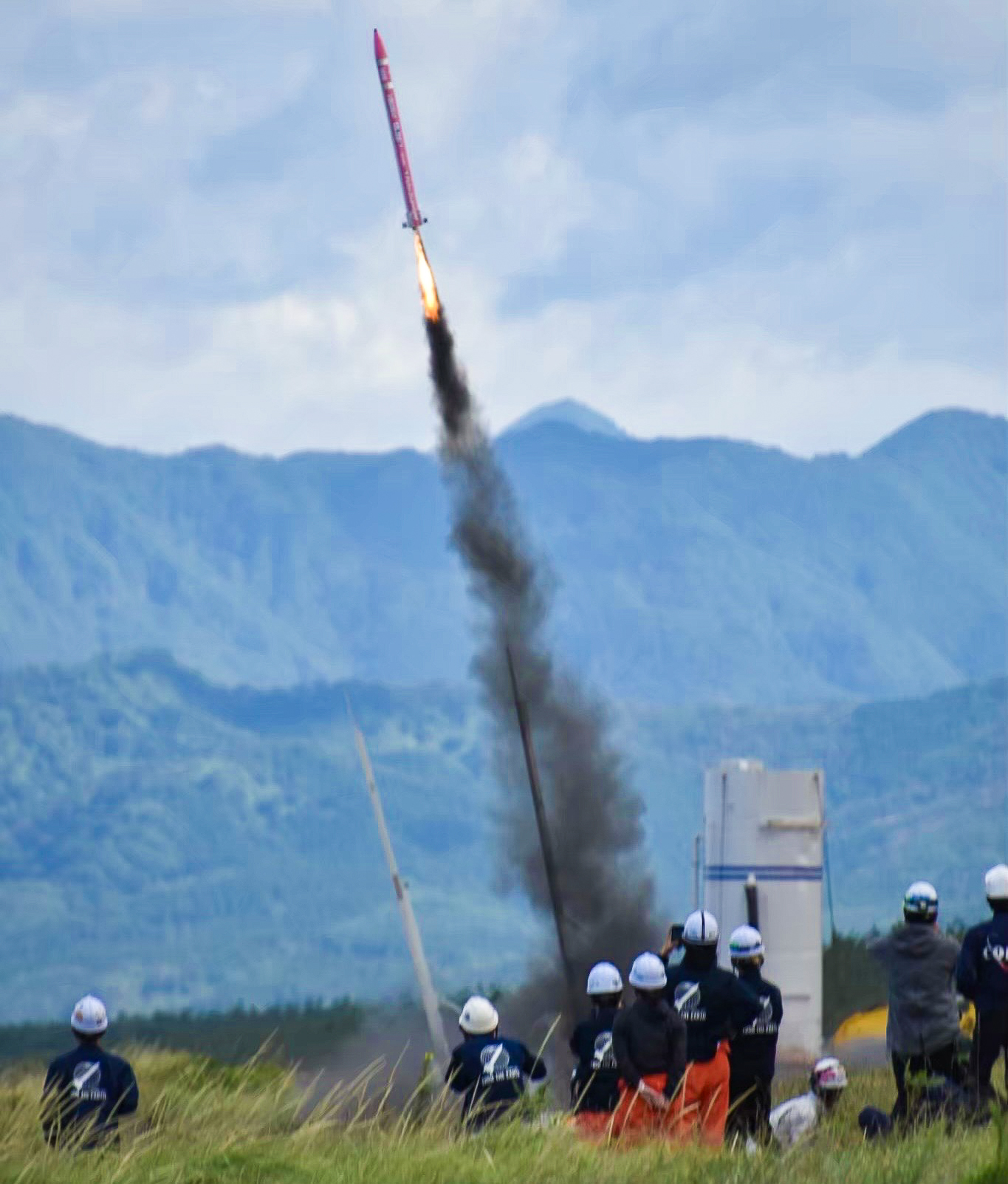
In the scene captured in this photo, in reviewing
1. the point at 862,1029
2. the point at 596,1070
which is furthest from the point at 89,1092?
the point at 862,1029

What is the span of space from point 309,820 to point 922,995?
6281 inches

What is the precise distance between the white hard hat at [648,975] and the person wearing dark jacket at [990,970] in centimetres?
255

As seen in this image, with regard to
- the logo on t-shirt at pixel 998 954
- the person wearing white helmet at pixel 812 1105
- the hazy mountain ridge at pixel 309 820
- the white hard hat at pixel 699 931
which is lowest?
the hazy mountain ridge at pixel 309 820

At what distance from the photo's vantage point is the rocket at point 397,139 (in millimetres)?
30312

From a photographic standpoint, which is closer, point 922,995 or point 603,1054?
point 603,1054

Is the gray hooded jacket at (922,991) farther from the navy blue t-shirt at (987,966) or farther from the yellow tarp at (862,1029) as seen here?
the yellow tarp at (862,1029)

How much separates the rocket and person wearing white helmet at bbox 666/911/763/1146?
1604 centimetres

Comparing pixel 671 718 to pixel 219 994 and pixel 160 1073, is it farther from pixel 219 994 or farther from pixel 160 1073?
pixel 160 1073

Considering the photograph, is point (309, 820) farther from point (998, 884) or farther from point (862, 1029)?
point (998, 884)

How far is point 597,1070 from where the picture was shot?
15.9 m

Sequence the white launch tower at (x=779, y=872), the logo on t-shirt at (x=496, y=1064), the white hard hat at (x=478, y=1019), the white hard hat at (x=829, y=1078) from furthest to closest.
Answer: the white launch tower at (x=779, y=872)
the white hard hat at (x=829, y=1078)
the white hard hat at (x=478, y=1019)
the logo on t-shirt at (x=496, y=1064)

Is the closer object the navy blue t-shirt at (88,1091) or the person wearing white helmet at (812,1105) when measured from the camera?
the navy blue t-shirt at (88,1091)

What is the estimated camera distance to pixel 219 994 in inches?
5802

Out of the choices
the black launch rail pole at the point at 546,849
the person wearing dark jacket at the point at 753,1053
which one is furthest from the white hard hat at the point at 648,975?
the black launch rail pole at the point at 546,849
